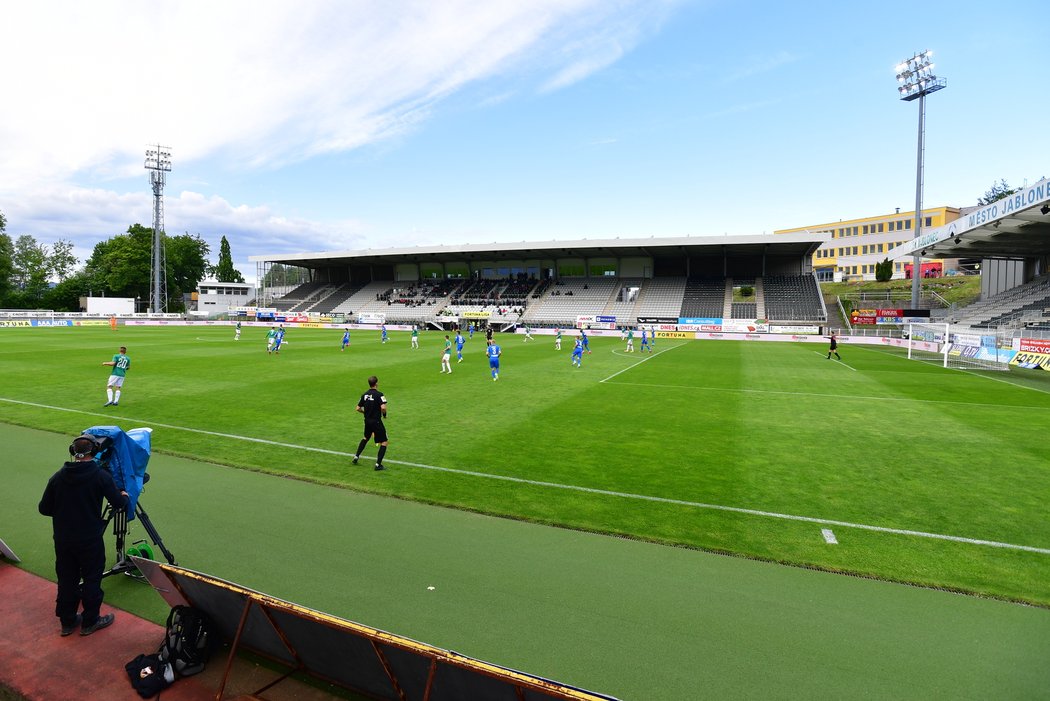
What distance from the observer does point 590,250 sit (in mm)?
70438

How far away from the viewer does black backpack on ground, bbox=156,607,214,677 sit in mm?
4344

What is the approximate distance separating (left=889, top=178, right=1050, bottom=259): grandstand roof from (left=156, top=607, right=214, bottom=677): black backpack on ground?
34448 millimetres

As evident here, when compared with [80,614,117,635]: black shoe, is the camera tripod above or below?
above

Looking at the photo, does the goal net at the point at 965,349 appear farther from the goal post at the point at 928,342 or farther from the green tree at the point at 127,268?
the green tree at the point at 127,268

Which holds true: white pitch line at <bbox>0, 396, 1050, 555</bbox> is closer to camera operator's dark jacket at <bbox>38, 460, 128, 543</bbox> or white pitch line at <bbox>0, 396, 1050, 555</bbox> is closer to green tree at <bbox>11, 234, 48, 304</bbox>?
camera operator's dark jacket at <bbox>38, 460, 128, 543</bbox>

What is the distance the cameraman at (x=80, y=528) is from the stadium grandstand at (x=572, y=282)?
59.3 metres

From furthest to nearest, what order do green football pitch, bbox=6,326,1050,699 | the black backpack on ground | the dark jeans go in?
the dark jeans
green football pitch, bbox=6,326,1050,699
the black backpack on ground

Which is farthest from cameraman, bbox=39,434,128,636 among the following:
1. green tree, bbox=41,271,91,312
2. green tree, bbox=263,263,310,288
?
green tree, bbox=263,263,310,288

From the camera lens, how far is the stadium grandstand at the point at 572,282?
62.5 m

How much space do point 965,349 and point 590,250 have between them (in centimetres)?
4432

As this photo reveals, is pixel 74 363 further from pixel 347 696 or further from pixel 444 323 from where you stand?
pixel 444 323

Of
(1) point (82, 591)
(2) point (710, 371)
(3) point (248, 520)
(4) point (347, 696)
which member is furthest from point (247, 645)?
(2) point (710, 371)

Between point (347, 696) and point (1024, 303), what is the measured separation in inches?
1999

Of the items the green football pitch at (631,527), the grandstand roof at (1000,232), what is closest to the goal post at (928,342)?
the grandstand roof at (1000,232)
